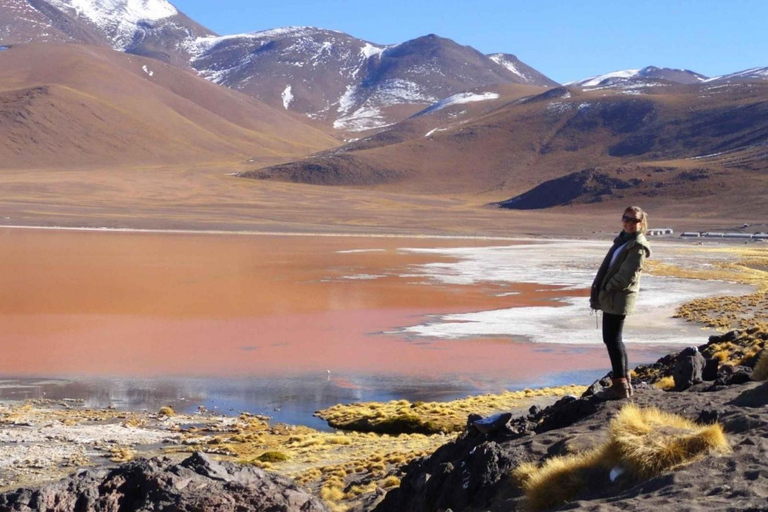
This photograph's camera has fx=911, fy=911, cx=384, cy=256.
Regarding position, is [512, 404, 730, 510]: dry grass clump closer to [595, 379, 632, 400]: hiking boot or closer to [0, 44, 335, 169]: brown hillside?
[595, 379, 632, 400]: hiking boot

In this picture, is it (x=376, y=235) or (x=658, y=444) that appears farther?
(x=376, y=235)

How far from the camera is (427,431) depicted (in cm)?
1263

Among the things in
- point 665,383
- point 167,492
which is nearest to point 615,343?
point 665,383

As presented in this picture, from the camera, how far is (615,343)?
714 centimetres

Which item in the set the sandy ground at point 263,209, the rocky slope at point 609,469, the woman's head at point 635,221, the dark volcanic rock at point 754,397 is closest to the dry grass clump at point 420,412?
the rocky slope at point 609,469

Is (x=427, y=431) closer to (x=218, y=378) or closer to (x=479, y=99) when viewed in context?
(x=218, y=378)

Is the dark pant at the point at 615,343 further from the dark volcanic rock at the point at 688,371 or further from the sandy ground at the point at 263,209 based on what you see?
the sandy ground at the point at 263,209

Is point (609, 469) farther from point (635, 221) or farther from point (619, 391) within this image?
point (635, 221)

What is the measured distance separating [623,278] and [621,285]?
6 centimetres

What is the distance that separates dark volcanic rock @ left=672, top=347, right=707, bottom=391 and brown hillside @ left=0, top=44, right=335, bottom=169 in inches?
4988

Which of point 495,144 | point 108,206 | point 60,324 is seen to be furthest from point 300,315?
point 495,144

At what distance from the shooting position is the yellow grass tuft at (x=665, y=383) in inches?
341

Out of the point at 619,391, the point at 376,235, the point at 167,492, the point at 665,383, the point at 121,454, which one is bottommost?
the point at 121,454

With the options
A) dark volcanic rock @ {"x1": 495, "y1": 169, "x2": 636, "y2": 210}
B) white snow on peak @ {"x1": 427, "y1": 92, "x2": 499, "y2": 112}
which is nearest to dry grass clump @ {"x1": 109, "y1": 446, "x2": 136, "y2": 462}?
dark volcanic rock @ {"x1": 495, "y1": 169, "x2": 636, "y2": 210}
